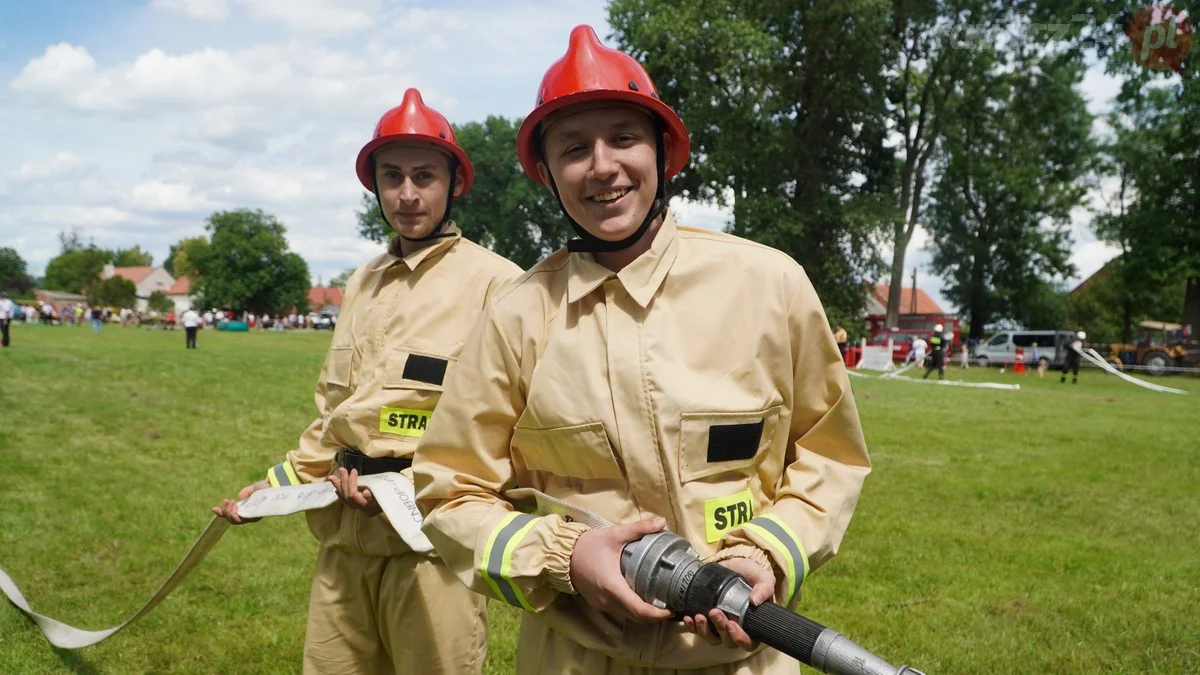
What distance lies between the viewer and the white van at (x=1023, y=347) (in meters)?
39.4

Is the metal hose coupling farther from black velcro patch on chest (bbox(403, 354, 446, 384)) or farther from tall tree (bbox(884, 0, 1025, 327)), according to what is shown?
tall tree (bbox(884, 0, 1025, 327))

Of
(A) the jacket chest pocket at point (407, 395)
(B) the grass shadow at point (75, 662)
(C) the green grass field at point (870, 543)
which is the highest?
(A) the jacket chest pocket at point (407, 395)

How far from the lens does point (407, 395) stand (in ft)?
10.1

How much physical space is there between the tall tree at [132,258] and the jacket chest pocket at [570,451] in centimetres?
16304

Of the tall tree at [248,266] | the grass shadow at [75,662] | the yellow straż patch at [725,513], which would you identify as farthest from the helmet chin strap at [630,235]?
the tall tree at [248,266]

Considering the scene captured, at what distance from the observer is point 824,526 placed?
1.88 meters

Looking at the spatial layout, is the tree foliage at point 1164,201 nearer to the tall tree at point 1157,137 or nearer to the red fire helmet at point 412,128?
the tall tree at point 1157,137

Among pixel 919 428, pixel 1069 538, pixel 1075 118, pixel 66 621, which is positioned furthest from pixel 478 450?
pixel 1075 118

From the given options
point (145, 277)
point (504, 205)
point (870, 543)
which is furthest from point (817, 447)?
point (145, 277)

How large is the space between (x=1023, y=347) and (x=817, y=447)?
144 ft

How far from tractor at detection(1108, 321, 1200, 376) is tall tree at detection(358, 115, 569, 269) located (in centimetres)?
2971

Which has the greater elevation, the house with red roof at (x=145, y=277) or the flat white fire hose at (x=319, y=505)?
the house with red roof at (x=145, y=277)

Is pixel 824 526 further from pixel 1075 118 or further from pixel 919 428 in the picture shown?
pixel 1075 118

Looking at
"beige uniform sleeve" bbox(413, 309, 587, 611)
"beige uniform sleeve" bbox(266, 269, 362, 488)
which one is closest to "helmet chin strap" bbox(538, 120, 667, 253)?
"beige uniform sleeve" bbox(413, 309, 587, 611)
